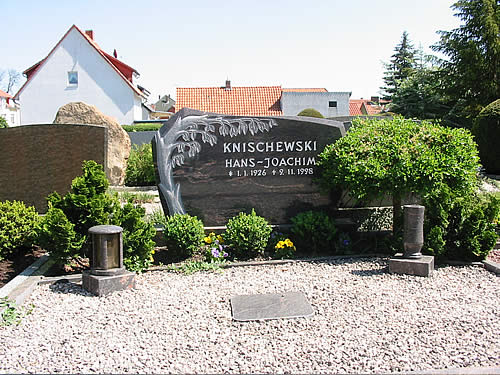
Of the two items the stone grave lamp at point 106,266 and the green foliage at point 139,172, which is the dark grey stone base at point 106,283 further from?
the green foliage at point 139,172

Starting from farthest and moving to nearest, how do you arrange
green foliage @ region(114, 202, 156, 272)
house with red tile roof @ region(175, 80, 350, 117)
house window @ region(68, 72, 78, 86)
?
1. house with red tile roof @ region(175, 80, 350, 117)
2. house window @ region(68, 72, 78, 86)
3. green foliage @ region(114, 202, 156, 272)

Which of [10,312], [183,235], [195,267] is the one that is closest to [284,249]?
[195,267]

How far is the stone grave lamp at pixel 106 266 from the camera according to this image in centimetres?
498

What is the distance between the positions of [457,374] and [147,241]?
3.77m

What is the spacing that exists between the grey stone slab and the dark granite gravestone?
2422 mm

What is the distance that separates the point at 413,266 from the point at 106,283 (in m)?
3.44

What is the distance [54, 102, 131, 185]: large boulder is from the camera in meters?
13.6

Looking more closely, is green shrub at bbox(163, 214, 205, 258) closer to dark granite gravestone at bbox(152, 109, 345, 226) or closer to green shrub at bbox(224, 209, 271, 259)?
green shrub at bbox(224, 209, 271, 259)

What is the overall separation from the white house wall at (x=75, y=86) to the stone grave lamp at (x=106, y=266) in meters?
28.1

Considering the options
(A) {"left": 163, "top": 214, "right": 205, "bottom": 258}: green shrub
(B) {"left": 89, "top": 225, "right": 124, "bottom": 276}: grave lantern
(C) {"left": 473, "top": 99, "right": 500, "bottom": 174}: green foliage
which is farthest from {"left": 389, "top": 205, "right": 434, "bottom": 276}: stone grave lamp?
(C) {"left": 473, "top": 99, "right": 500, "bottom": 174}: green foliage

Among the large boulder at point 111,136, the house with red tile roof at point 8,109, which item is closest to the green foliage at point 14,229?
the large boulder at point 111,136

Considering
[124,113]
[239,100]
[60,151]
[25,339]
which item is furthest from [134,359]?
[239,100]

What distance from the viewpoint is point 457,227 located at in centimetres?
603

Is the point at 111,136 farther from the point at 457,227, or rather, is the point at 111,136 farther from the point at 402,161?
the point at 457,227
